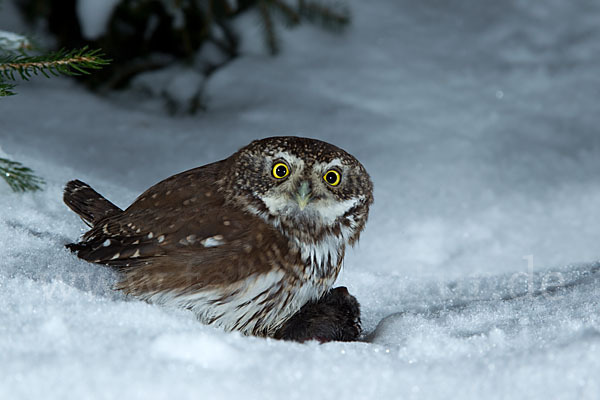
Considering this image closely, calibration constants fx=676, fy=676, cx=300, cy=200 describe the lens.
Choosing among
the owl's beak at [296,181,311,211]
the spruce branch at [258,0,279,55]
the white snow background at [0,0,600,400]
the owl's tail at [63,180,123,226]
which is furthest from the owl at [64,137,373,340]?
the spruce branch at [258,0,279,55]

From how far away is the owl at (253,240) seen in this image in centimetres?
234

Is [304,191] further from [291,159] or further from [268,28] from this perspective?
[268,28]

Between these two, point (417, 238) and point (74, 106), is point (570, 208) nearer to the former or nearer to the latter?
point (417, 238)

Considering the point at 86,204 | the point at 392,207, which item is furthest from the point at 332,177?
the point at 392,207

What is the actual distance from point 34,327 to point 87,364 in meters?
0.27

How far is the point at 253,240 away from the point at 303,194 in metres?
0.24

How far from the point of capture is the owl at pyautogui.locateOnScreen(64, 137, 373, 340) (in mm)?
2340

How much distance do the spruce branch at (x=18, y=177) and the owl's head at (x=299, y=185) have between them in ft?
3.37

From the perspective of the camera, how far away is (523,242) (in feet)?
12.1

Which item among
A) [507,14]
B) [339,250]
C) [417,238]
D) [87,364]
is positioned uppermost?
[507,14]

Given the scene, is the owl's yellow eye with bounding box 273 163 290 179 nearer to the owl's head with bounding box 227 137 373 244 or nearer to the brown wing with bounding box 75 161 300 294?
the owl's head with bounding box 227 137 373 244

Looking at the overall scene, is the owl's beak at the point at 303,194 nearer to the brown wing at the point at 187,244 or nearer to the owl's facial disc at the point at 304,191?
the owl's facial disc at the point at 304,191

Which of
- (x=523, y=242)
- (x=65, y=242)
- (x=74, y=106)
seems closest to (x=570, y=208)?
(x=523, y=242)

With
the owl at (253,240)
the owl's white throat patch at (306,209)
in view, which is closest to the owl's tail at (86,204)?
the owl at (253,240)
